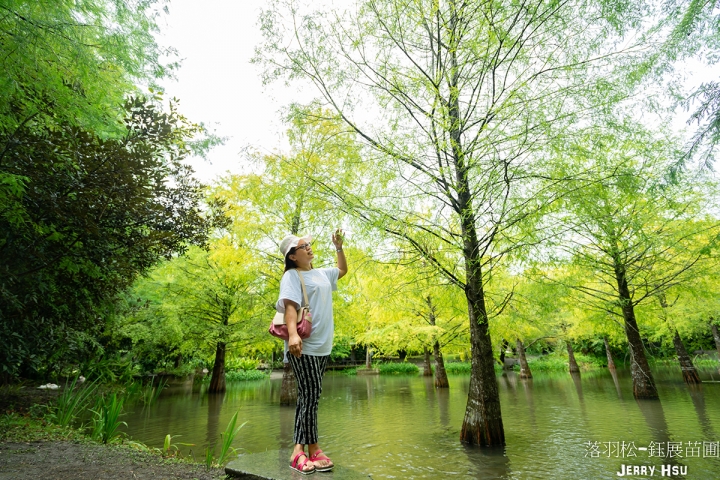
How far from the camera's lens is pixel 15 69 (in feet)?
11.5

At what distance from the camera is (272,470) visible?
253 cm

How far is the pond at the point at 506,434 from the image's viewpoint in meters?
4.74

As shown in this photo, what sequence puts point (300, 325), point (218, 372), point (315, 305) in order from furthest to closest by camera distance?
point (218, 372) → point (315, 305) → point (300, 325)

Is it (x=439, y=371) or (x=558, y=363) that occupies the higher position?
(x=439, y=371)

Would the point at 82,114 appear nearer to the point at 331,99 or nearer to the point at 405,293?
the point at 331,99

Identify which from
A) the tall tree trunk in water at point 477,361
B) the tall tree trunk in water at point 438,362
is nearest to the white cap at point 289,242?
the tall tree trunk in water at point 477,361

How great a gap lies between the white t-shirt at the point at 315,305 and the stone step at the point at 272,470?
0.79 m

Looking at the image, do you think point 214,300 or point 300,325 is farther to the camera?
point 214,300

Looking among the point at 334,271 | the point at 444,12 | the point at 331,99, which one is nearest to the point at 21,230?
the point at 334,271

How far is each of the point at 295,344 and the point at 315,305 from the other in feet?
1.29

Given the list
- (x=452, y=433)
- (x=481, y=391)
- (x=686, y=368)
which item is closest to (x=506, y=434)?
(x=452, y=433)

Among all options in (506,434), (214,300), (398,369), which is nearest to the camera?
(506,434)

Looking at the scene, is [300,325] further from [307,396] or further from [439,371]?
[439,371]

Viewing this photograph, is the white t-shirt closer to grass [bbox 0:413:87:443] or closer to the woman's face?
the woman's face
